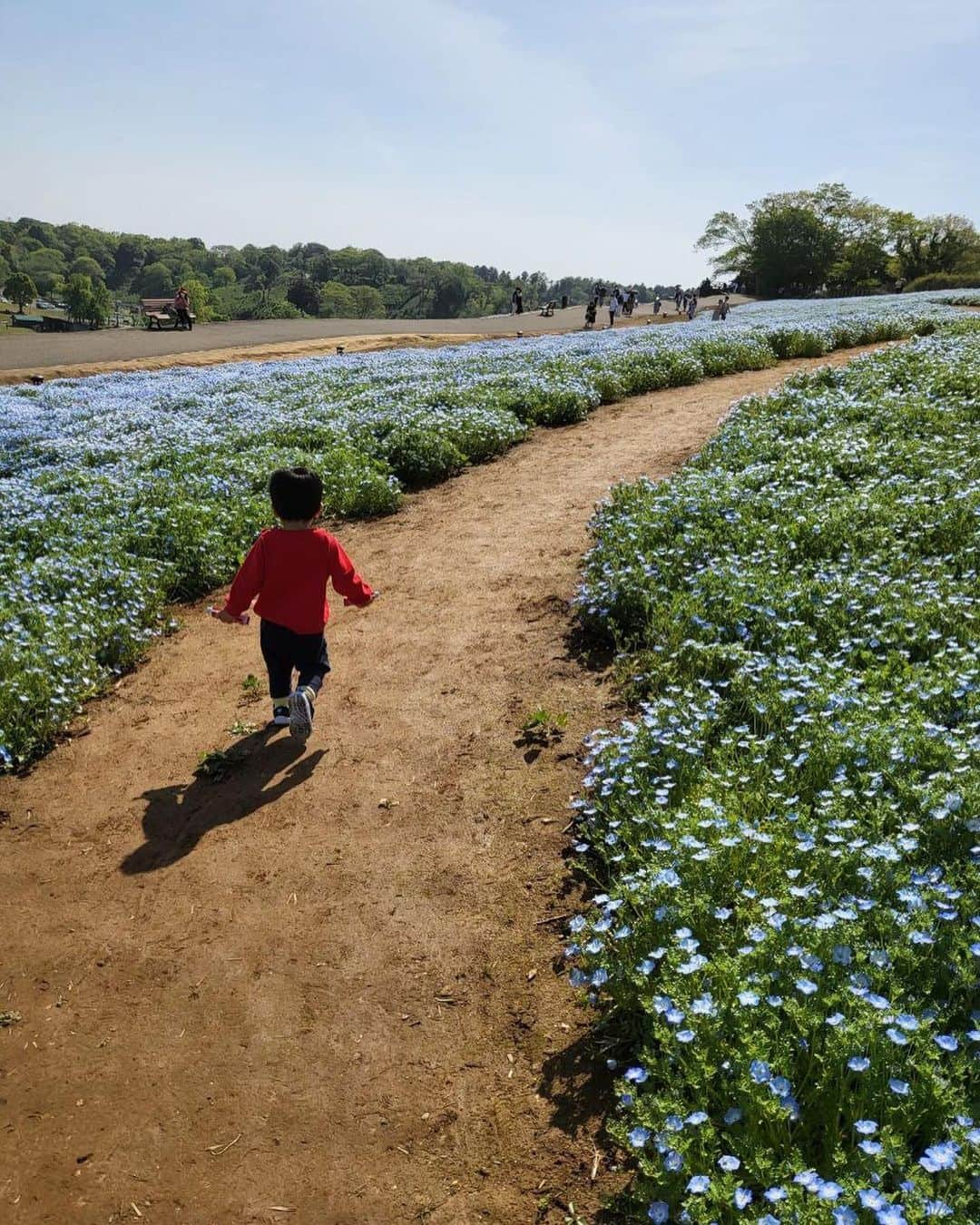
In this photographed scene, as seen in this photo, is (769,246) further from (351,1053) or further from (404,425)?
(351,1053)

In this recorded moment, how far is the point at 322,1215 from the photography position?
2719 mm

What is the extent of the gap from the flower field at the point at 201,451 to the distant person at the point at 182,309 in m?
13.5

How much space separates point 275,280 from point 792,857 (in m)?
180

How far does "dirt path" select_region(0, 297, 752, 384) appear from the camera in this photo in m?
23.5

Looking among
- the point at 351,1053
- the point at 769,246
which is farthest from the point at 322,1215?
the point at 769,246

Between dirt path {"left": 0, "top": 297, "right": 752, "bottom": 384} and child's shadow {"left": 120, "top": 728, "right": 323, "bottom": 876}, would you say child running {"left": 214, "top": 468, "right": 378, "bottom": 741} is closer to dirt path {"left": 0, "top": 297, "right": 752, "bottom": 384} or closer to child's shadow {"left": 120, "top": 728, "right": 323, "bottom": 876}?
child's shadow {"left": 120, "top": 728, "right": 323, "bottom": 876}

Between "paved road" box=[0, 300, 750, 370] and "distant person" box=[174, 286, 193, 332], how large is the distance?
2.44 feet

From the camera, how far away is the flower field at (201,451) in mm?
6883

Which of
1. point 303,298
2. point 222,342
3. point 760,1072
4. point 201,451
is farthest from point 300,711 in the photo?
point 303,298

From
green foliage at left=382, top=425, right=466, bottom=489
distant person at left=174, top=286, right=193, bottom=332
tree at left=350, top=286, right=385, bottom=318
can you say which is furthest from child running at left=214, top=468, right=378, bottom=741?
tree at left=350, top=286, right=385, bottom=318

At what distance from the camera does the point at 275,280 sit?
166 meters

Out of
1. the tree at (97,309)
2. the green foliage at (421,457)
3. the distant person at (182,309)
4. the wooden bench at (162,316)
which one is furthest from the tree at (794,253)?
the green foliage at (421,457)

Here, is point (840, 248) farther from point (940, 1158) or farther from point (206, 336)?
point (940, 1158)

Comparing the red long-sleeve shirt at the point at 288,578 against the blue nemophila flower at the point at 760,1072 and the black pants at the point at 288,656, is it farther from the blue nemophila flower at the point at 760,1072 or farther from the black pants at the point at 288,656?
the blue nemophila flower at the point at 760,1072
